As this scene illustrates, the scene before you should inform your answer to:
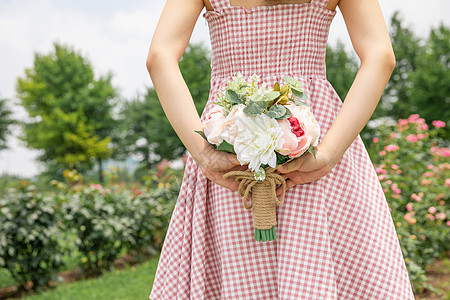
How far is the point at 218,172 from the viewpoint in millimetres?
1229

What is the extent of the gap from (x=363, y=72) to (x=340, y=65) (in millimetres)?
31179

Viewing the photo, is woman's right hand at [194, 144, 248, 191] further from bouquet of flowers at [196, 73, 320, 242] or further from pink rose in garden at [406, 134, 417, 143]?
pink rose in garden at [406, 134, 417, 143]

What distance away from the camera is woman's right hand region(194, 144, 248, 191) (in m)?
1.19

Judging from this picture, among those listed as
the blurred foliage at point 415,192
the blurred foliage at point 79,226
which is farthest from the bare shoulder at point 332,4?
the blurred foliage at point 79,226

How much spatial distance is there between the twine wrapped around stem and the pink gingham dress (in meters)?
0.08

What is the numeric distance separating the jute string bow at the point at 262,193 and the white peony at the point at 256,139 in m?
0.07

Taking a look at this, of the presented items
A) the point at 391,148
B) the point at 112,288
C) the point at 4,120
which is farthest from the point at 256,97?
the point at 4,120

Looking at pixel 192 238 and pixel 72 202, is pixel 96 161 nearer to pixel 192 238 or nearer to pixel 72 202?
pixel 72 202

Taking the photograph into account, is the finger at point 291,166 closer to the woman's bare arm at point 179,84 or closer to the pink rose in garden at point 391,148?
the woman's bare arm at point 179,84

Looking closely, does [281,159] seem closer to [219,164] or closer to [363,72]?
[219,164]

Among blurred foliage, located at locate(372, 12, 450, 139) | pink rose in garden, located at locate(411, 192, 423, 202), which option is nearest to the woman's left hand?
pink rose in garden, located at locate(411, 192, 423, 202)

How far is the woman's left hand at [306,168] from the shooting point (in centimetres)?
116

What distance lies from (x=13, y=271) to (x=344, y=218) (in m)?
4.58

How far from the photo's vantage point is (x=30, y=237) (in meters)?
4.69
